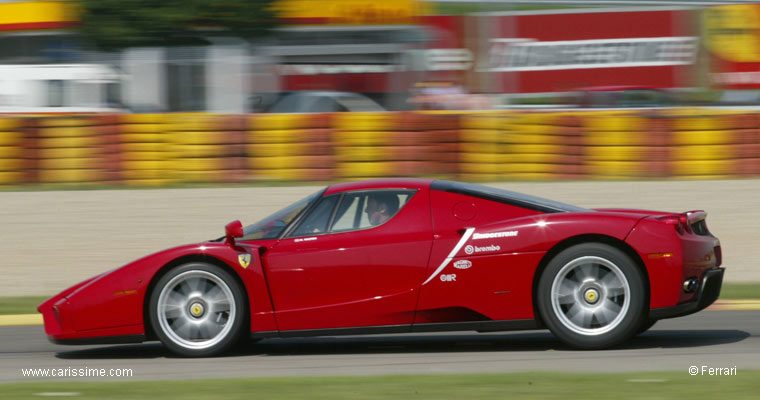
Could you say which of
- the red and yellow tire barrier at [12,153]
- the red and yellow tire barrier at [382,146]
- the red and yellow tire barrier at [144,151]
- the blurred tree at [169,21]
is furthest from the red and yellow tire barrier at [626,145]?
the red and yellow tire barrier at [12,153]

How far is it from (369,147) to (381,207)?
307 inches

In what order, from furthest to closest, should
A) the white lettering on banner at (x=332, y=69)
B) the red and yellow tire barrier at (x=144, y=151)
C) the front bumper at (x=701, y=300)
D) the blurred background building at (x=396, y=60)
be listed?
the white lettering on banner at (x=332, y=69) → the blurred background building at (x=396, y=60) → the red and yellow tire barrier at (x=144, y=151) → the front bumper at (x=701, y=300)

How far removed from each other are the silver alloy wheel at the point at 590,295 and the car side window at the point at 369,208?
1.03 m

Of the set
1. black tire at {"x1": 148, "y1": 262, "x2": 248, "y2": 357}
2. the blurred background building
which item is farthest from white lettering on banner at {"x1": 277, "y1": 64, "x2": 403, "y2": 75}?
black tire at {"x1": 148, "y1": 262, "x2": 248, "y2": 357}

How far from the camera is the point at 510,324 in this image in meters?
5.79

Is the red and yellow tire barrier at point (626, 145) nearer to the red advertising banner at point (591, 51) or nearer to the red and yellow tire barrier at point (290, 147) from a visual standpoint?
the red and yellow tire barrier at point (290, 147)

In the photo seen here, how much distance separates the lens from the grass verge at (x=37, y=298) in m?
8.17

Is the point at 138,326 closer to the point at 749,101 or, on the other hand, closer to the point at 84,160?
the point at 84,160

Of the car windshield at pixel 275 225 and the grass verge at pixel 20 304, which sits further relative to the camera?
the grass verge at pixel 20 304

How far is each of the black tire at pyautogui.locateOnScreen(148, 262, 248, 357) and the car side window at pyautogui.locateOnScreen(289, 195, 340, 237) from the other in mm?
496

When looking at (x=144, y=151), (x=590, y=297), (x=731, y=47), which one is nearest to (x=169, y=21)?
(x=144, y=151)

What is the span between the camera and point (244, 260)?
5.92 metres

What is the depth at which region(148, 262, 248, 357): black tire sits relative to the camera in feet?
19.4

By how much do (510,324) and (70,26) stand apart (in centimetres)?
1652
